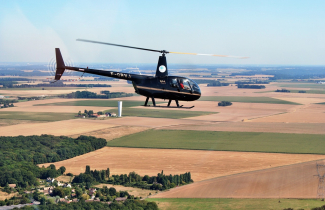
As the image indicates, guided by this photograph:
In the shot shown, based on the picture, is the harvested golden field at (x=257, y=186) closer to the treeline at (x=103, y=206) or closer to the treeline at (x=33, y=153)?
the treeline at (x=103, y=206)

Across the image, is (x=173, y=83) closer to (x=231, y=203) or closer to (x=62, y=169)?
(x=231, y=203)

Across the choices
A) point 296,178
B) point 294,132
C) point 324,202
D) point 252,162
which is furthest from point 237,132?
point 324,202

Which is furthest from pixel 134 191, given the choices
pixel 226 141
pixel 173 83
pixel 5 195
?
pixel 226 141

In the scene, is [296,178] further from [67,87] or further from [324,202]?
[67,87]

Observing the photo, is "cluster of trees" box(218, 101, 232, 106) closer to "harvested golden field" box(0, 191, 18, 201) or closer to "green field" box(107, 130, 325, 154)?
"green field" box(107, 130, 325, 154)

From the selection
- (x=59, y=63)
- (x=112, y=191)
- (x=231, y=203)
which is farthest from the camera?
(x=112, y=191)

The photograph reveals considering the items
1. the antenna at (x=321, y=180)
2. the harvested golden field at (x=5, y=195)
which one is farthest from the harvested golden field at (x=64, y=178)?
the antenna at (x=321, y=180)
